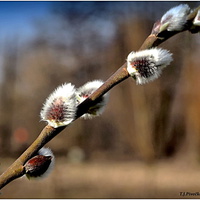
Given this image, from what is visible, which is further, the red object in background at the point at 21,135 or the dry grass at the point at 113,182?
the red object in background at the point at 21,135

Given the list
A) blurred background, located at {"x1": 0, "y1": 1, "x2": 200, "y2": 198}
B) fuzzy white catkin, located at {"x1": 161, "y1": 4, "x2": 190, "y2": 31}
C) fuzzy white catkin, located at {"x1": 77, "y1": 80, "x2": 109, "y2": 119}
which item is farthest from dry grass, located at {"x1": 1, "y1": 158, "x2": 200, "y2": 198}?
fuzzy white catkin, located at {"x1": 161, "y1": 4, "x2": 190, "y2": 31}

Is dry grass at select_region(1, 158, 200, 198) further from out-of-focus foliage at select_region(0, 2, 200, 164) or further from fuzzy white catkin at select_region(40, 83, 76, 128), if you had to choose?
fuzzy white catkin at select_region(40, 83, 76, 128)

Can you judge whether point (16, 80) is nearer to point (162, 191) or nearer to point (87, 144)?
point (87, 144)

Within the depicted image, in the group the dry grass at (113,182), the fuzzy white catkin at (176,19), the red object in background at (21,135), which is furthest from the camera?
the red object in background at (21,135)

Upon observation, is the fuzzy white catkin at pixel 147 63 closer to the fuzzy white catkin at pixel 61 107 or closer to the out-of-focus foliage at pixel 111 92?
the fuzzy white catkin at pixel 61 107

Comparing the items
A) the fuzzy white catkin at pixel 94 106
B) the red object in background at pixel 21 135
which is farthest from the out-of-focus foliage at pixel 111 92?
the fuzzy white catkin at pixel 94 106

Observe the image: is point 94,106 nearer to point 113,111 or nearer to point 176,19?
point 176,19

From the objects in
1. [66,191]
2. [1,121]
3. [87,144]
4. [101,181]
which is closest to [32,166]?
[66,191]
